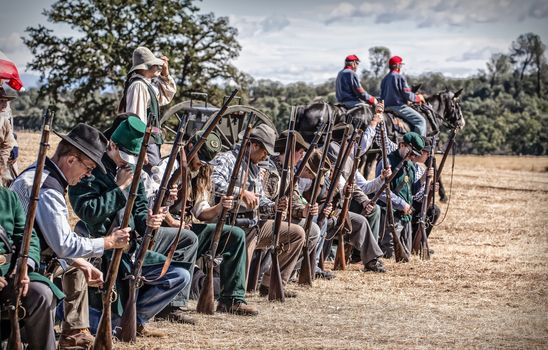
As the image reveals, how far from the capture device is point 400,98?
17.5 m

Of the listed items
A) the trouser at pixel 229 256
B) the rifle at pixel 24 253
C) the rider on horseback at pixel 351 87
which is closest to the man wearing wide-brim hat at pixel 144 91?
the trouser at pixel 229 256

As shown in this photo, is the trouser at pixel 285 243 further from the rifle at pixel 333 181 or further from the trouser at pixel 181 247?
the trouser at pixel 181 247

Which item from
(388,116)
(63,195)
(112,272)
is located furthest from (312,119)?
(63,195)

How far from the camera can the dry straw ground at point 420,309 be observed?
6734mm

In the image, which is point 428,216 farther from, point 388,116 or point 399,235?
point 388,116

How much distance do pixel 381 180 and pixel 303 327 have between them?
395 cm

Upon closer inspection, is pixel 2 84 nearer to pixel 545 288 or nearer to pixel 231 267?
pixel 231 267

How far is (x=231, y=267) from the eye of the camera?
7.59 m

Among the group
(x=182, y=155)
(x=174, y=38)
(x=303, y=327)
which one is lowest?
(x=303, y=327)

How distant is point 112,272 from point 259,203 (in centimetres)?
275

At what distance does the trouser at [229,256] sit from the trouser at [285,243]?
0.74 metres

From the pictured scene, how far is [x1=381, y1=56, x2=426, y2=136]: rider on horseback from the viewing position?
1725cm

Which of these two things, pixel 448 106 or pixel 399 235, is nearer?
pixel 399 235

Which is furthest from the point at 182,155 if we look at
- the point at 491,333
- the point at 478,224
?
the point at 478,224
